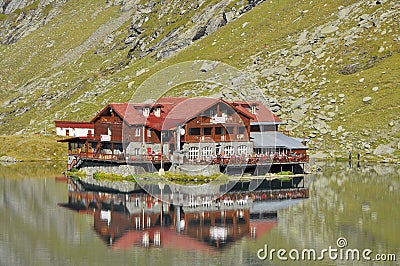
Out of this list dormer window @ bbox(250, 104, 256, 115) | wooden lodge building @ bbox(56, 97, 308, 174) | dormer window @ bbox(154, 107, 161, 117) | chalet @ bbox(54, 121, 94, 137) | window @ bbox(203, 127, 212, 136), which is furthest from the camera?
chalet @ bbox(54, 121, 94, 137)

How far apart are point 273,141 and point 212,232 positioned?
45279mm

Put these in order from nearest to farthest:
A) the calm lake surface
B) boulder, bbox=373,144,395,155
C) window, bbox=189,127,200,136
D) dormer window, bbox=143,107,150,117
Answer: the calm lake surface → window, bbox=189,127,200,136 → dormer window, bbox=143,107,150,117 → boulder, bbox=373,144,395,155

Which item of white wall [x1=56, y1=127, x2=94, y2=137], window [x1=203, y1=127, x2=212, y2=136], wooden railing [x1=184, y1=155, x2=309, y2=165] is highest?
white wall [x1=56, y1=127, x2=94, y2=137]

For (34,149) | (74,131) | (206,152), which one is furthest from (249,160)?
(74,131)

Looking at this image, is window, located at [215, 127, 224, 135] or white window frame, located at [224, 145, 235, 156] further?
white window frame, located at [224, 145, 235, 156]

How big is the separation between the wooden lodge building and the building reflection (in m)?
12.5

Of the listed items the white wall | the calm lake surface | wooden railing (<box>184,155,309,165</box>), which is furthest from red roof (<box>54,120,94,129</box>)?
the calm lake surface

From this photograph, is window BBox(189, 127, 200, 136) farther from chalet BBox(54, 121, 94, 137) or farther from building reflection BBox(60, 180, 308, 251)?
chalet BBox(54, 121, 94, 137)

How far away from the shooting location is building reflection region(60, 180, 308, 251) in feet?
218

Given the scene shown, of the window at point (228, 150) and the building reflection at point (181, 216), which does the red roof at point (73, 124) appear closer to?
the window at point (228, 150)

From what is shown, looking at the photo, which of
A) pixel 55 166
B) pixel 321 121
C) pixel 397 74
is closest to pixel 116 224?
pixel 55 166

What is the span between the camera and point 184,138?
10500 cm

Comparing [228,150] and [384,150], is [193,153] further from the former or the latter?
[384,150]

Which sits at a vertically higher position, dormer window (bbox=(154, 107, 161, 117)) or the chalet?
dormer window (bbox=(154, 107, 161, 117))
